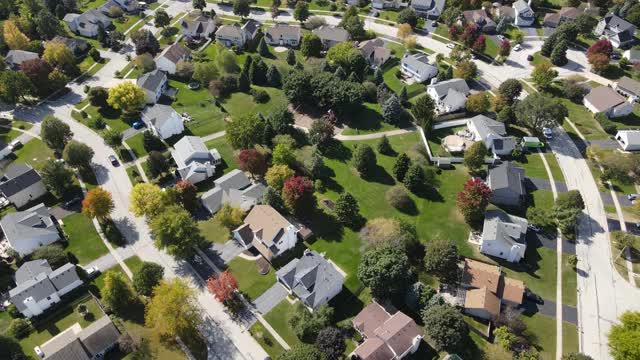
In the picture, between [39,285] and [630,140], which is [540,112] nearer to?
[630,140]

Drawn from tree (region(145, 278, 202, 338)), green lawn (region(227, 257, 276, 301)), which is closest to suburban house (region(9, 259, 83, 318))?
tree (region(145, 278, 202, 338))

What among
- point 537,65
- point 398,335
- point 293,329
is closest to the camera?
point 398,335

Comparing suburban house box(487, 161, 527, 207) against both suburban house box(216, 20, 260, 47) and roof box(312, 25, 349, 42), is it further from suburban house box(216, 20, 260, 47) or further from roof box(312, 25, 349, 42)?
suburban house box(216, 20, 260, 47)

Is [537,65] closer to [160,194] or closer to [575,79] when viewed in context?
[575,79]

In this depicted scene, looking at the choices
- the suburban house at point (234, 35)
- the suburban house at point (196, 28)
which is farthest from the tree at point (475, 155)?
the suburban house at point (196, 28)

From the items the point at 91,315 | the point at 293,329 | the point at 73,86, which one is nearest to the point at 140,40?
the point at 73,86

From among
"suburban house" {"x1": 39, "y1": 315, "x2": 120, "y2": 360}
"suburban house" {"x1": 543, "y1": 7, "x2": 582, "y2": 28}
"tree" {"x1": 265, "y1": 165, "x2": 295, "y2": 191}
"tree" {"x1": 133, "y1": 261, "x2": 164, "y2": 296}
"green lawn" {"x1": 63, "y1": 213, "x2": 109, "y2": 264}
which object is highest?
"suburban house" {"x1": 543, "y1": 7, "x2": 582, "y2": 28}

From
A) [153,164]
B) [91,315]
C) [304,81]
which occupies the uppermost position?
[304,81]
